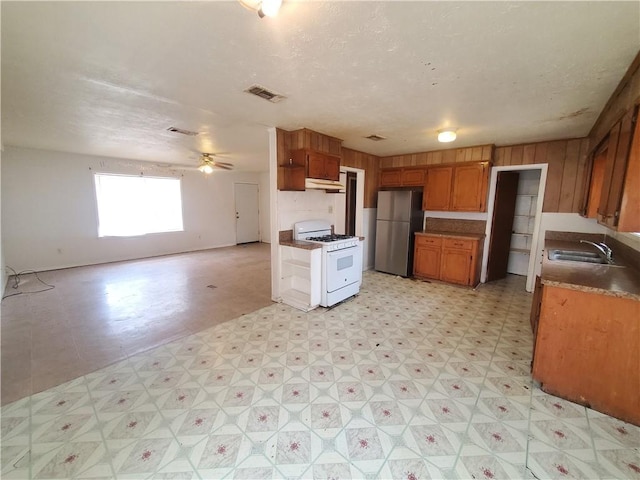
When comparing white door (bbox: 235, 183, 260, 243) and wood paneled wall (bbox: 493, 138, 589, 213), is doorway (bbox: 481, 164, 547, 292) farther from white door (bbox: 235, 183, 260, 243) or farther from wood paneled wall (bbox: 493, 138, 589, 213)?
white door (bbox: 235, 183, 260, 243)

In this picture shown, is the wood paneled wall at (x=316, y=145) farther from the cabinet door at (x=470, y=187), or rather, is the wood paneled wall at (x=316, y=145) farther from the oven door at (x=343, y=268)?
the cabinet door at (x=470, y=187)

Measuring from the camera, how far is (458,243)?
174 inches

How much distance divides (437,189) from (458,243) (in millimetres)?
1059

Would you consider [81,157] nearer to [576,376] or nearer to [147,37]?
[147,37]

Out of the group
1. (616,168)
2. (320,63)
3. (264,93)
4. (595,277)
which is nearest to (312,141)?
(264,93)

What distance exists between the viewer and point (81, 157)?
5.49 m

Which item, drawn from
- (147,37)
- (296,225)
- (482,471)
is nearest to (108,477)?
(482,471)

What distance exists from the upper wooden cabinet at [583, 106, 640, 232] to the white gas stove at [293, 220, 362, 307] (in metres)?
2.59

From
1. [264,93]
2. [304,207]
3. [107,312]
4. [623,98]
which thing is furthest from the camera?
[304,207]

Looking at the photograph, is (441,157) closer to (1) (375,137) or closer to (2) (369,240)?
(1) (375,137)

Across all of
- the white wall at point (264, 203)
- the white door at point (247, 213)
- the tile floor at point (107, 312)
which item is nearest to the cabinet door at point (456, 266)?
the tile floor at point (107, 312)

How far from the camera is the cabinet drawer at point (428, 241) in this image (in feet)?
15.2

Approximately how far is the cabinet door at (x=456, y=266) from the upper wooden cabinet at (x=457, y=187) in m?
0.77

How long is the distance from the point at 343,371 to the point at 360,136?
3.07 metres
